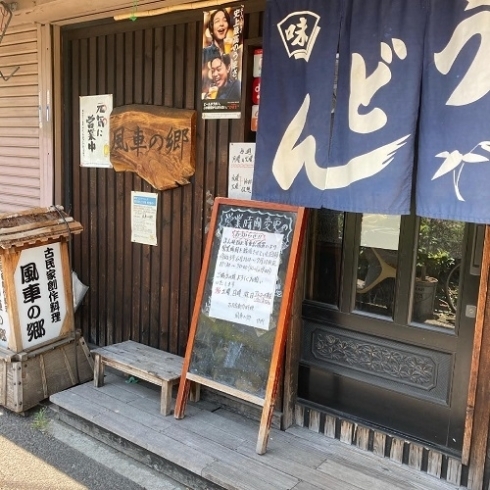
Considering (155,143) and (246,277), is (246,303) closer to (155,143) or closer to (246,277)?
(246,277)

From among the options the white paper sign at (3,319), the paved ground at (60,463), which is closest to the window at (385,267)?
the paved ground at (60,463)

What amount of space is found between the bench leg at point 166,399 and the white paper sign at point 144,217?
1.65 metres

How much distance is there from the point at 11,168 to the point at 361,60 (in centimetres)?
547

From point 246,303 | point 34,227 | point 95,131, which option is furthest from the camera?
point 95,131

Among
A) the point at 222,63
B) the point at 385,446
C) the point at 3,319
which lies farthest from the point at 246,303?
the point at 3,319

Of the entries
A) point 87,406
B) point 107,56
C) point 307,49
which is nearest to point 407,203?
point 307,49

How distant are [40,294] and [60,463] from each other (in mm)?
1734

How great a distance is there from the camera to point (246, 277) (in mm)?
4398

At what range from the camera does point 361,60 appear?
11.8ft

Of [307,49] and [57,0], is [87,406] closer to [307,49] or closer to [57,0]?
[307,49]

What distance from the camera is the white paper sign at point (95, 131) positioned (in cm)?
592

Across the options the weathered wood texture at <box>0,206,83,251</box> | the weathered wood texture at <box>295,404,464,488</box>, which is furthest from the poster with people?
the weathered wood texture at <box>295,404,464,488</box>

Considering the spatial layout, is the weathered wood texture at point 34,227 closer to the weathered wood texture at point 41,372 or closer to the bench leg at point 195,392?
the weathered wood texture at point 41,372

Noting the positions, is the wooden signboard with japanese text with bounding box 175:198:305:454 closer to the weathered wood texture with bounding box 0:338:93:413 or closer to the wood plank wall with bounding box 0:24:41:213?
Result: the weathered wood texture with bounding box 0:338:93:413
